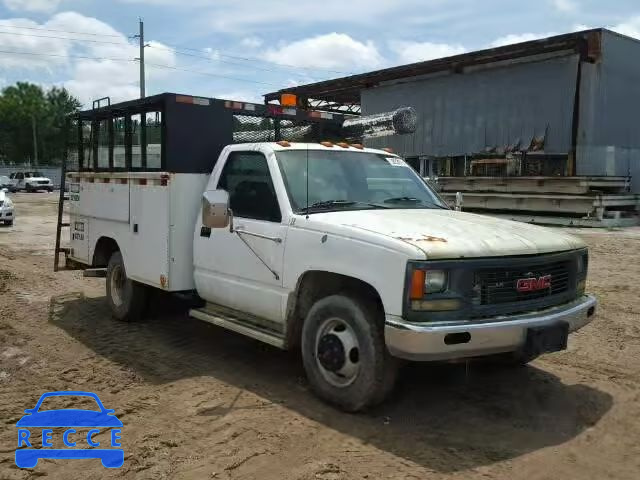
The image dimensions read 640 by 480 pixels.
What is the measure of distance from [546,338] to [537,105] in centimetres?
1790

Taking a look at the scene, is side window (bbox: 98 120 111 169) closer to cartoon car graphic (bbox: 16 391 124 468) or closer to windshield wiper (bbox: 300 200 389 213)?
cartoon car graphic (bbox: 16 391 124 468)

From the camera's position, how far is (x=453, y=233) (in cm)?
422

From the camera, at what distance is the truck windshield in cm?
494

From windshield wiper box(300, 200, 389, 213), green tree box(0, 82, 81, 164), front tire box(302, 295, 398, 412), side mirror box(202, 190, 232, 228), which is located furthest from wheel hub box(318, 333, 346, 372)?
green tree box(0, 82, 81, 164)

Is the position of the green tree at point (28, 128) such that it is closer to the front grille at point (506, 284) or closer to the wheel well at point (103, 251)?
the wheel well at point (103, 251)

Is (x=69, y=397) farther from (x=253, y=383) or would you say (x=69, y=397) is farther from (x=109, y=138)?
(x=109, y=138)

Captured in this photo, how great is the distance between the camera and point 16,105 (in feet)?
279

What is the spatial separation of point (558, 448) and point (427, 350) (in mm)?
1031

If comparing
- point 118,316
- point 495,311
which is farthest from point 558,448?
point 118,316

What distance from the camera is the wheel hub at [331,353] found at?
14.3ft

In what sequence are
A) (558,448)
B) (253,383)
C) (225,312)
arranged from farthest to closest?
(225,312), (253,383), (558,448)

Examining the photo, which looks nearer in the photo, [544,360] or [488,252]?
[488,252]

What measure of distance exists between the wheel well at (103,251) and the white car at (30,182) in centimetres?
4599

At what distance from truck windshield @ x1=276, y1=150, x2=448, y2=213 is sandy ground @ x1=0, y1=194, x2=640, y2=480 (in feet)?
4.74
